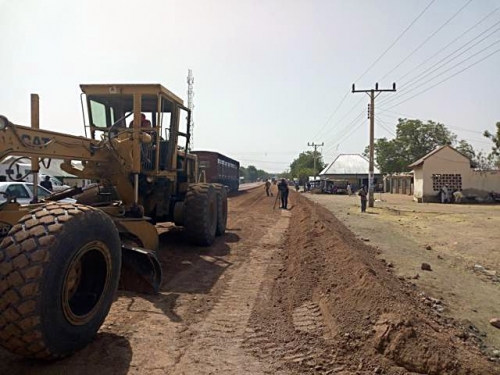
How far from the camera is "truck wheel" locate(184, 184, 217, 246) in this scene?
9.59m

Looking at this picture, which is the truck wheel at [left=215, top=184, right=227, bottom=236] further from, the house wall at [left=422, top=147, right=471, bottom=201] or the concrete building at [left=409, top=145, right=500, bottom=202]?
the house wall at [left=422, top=147, right=471, bottom=201]

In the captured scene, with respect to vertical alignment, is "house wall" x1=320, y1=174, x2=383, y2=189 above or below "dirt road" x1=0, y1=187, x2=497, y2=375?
above

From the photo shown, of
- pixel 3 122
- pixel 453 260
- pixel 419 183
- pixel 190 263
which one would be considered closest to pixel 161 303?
pixel 190 263

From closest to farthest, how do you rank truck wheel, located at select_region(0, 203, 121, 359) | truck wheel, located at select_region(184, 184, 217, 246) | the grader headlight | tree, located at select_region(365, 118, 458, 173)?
truck wheel, located at select_region(0, 203, 121, 359)
the grader headlight
truck wheel, located at select_region(184, 184, 217, 246)
tree, located at select_region(365, 118, 458, 173)

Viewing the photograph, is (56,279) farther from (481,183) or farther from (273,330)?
(481,183)

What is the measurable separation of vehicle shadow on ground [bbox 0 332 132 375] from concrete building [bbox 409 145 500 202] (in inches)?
1400

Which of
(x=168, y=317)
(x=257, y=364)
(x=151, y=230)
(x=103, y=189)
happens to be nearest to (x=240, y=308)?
(x=168, y=317)

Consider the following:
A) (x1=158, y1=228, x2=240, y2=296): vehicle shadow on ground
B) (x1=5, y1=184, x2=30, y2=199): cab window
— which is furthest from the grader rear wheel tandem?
(x1=5, y1=184, x2=30, y2=199): cab window

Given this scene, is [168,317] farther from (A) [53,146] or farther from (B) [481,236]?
(B) [481,236]

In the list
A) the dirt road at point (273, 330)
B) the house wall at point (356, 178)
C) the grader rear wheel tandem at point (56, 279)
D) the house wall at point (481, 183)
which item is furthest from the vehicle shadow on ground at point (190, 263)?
the house wall at point (356, 178)

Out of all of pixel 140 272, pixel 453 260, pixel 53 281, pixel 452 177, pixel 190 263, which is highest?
pixel 452 177

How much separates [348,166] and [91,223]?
245 ft

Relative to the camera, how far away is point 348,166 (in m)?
76.3

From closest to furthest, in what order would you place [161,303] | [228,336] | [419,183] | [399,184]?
[228,336]
[161,303]
[419,183]
[399,184]
